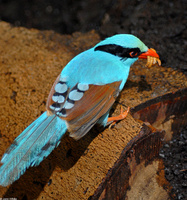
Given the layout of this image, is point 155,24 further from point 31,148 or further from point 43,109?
point 31,148

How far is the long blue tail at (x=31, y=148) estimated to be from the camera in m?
2.07

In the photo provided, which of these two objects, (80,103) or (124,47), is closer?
(80,103)

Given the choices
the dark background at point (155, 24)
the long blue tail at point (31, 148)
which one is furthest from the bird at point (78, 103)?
the dark background at point (155, 24)

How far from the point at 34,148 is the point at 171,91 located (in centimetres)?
170

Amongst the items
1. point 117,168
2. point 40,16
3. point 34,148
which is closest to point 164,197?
point 117,168

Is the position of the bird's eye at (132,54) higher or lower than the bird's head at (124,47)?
lower

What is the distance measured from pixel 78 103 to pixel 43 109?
2.23 ft

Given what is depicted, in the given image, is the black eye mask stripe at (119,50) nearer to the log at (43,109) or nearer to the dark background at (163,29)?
the log at (43,109)

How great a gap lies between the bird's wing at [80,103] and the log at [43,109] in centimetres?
27

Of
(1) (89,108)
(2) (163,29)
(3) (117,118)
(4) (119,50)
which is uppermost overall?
(4) (119,50)

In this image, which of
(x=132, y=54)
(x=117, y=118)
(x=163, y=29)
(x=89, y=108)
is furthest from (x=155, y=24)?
(x=89, y=108)

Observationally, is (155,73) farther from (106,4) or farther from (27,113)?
(106,4)

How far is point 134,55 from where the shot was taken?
2.74 m

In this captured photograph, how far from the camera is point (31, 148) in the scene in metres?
2.13
